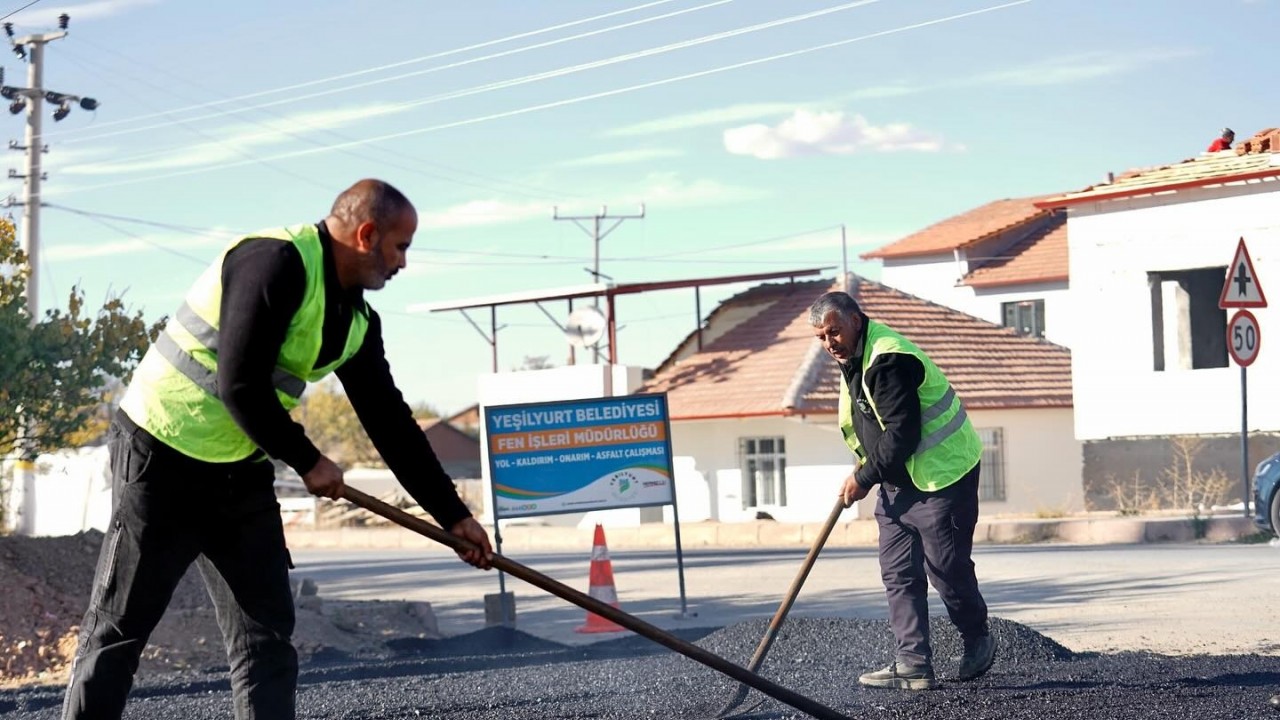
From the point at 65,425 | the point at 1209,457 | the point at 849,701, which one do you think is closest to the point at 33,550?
the point at 65,425

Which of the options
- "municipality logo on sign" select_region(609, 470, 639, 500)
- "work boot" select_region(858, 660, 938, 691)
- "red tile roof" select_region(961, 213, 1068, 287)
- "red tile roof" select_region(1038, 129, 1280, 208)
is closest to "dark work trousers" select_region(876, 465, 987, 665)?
"work boot" select_region(858, 660, 938, 691)

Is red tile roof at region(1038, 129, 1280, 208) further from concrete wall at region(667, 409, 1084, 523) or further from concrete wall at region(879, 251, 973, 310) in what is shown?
concrete wall at region(879, 251, 973, 310)

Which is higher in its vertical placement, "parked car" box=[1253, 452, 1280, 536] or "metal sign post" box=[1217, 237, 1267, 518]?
"metal sign post" box=[1217, 237, 1267, 518]

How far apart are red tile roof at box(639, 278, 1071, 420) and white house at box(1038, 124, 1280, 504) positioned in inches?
206

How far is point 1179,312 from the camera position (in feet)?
76.4

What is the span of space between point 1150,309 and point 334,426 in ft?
171

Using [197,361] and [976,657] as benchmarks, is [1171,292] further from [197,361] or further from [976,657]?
[197,361]

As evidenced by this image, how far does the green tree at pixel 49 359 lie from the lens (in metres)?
10.2

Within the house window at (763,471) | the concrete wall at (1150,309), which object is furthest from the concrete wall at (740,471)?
the concrete wall at (1150,309)

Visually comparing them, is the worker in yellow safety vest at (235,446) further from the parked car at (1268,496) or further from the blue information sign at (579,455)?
the parked car at (1268,496)

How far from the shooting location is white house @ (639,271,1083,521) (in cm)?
2889

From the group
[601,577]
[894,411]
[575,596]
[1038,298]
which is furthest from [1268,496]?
[1038,298]

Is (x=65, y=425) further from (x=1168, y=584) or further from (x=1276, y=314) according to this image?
(x=1276, y=314)

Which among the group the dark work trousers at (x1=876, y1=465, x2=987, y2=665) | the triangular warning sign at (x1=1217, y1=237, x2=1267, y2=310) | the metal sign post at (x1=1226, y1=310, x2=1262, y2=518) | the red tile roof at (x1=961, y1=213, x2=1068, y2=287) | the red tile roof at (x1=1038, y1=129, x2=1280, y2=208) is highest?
the red tile roof at (x1=961, y1=213, x2=1068, y2=287)
